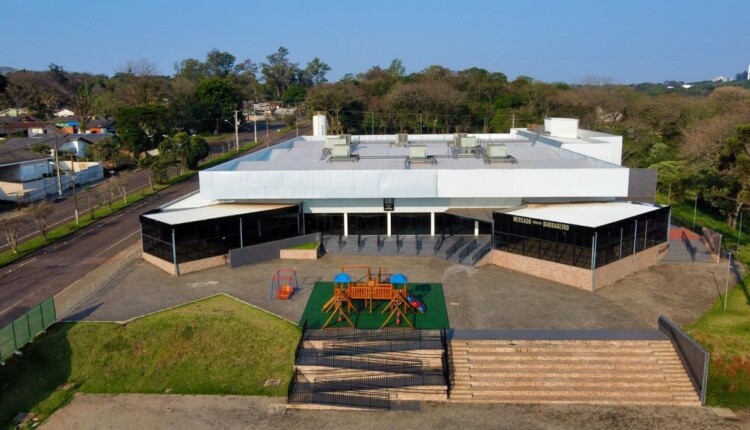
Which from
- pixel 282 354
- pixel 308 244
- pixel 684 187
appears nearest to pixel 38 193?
pixel 308 244

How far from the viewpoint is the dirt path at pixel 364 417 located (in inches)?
711

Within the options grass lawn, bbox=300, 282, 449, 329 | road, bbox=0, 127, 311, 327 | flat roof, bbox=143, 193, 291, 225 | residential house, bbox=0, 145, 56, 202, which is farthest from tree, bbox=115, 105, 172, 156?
grass lawn, bbox=300, 282, 449, 329

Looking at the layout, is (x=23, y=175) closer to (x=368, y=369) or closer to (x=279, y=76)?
(x=368, y=369)

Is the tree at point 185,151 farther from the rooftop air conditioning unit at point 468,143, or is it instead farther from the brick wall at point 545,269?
the brick wall at point 545,269

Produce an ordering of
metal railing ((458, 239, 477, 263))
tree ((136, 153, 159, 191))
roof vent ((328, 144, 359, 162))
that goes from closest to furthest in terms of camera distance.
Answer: metal railing ((458, 239, 477, 263)) → roof vent ((328, 144, 359, 162)) → tree ((136, 153, 159, 191))

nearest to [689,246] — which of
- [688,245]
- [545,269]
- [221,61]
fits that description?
[688,245]

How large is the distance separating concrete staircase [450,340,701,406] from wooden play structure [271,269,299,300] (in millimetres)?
8136

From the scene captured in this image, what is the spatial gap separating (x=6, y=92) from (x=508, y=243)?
355 feet

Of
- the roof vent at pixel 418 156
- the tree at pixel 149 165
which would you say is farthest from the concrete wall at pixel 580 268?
the tree at pixel 149 165

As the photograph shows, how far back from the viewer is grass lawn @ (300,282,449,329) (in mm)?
22875

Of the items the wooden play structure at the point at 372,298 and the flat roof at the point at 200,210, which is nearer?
Answer: the wooden play structure at the point at 372,298

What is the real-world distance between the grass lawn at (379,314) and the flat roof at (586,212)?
6810mm

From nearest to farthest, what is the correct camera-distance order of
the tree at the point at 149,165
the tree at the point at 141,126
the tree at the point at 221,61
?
the tree at the point at 149,165 → the tree at the point at 141,126 → the tree at the point at 221,61

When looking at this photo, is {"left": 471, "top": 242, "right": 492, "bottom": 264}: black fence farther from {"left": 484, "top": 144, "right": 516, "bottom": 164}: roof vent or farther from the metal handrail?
the metal handrail
